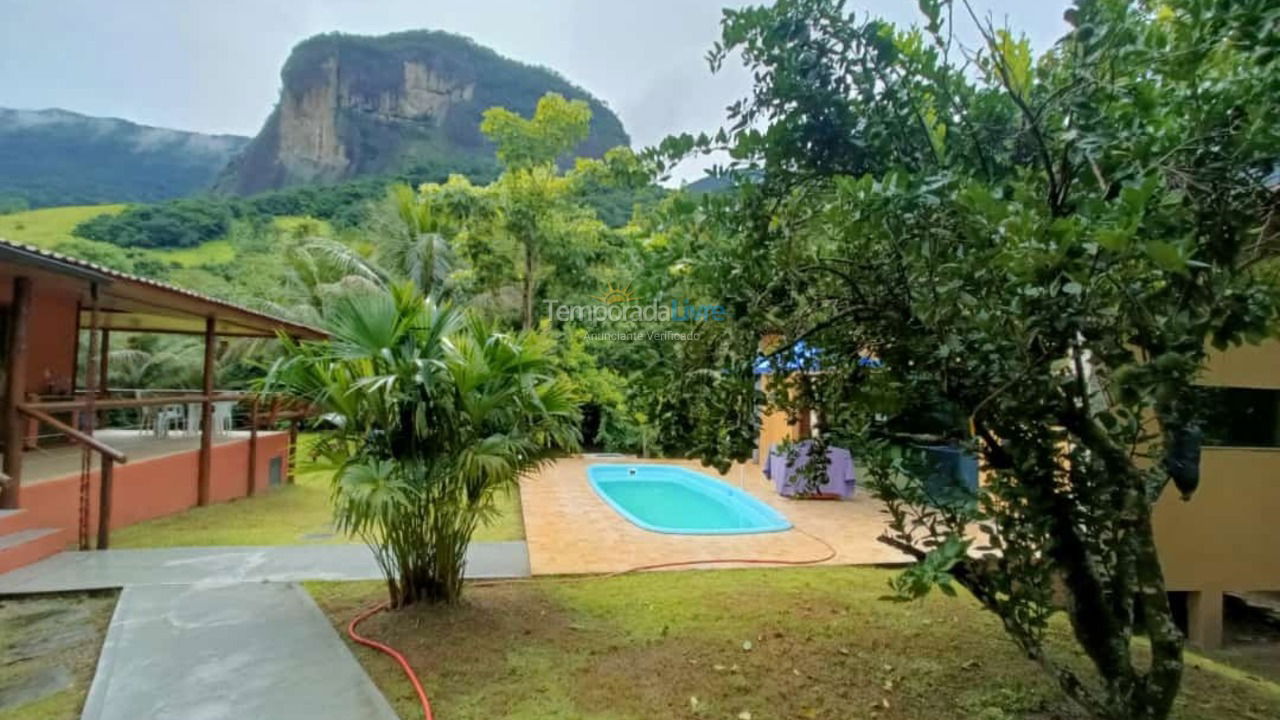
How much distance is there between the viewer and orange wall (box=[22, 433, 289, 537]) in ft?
23.0

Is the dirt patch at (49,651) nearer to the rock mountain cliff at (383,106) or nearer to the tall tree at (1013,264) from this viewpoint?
the tall tree at (1013,264)

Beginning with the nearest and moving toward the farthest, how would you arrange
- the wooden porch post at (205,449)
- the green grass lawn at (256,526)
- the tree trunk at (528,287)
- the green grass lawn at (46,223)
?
1. the green grass lawn at (256,526)
2. the wooden porch post at (205,449)
3. the tree trunk at (528,287)
4. the green grass lawn at (46,223)

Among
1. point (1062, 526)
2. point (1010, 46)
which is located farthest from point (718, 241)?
point (1062, 526)

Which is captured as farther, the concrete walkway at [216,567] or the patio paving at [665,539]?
the patio paving at [665,539]

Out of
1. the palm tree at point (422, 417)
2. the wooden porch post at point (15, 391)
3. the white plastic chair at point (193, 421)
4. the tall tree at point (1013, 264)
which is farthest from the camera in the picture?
the white plastic chair at point (193, 421)

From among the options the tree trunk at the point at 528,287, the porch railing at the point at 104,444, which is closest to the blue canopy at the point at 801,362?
the porch railing at the point at 104,444

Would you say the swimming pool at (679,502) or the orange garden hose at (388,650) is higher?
the orange garden hose at (388,650)

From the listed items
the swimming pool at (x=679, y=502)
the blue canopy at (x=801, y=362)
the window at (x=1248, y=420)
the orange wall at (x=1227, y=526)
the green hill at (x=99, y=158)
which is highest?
the green hill at (x=99, y=158)

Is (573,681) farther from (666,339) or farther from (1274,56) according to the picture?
(1274,56)

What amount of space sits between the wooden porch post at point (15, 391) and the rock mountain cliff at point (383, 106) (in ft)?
146

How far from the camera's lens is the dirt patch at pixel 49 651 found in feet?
12.1

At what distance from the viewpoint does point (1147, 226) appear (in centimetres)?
223

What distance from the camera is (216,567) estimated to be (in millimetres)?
6234

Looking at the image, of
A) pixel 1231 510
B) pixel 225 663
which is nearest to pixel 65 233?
pixel 225 663
